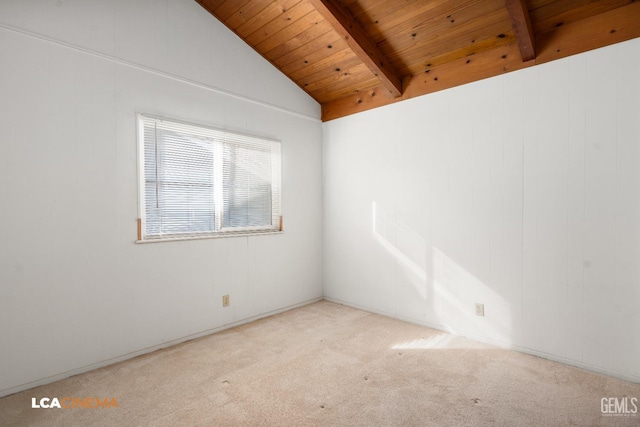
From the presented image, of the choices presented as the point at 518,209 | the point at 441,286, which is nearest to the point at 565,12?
the point at 518,209

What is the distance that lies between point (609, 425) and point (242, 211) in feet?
10.8

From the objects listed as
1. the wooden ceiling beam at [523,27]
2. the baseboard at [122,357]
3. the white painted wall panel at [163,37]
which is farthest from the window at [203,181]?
the wooden ceiling beam at [523,27]

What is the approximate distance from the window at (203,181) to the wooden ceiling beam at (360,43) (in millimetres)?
1380

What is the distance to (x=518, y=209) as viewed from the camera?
286 centimetres

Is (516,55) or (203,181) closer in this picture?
(516,55)

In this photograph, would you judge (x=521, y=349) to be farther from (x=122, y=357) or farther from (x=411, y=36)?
(x=122, y=357)

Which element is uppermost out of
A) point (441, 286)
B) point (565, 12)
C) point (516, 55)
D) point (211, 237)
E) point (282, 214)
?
point (565, 12)

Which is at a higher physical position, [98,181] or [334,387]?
[98,181]

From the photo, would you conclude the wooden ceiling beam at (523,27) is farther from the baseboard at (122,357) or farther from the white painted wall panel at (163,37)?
the baseboard at (122,357)

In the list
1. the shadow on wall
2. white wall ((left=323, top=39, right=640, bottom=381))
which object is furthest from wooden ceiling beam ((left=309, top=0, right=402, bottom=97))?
the shadow on wall

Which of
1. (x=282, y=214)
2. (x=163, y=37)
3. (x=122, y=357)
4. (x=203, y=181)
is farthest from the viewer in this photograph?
(x=282, y=214)

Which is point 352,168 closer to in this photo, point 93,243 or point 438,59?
point 438,59

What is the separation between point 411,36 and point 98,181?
296 centimetres

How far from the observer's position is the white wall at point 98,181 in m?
2.28
